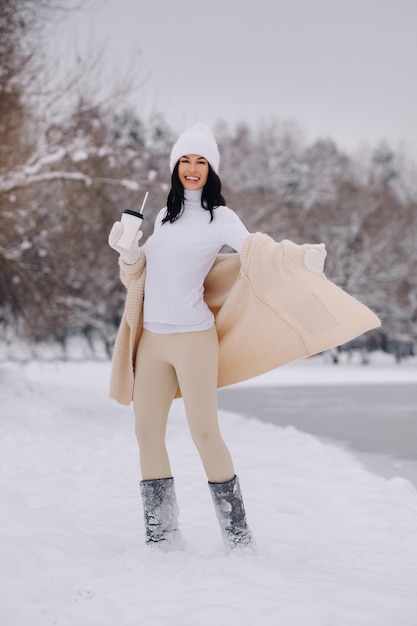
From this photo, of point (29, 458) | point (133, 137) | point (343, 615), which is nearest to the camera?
point (343, 615)

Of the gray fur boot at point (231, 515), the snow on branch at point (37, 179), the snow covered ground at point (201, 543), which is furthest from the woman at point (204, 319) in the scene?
the snow on branch at point (37, 179)

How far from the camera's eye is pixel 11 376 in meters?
12.0

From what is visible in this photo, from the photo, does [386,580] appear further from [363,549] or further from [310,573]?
[363,549]

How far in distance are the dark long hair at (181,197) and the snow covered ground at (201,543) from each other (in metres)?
1.54

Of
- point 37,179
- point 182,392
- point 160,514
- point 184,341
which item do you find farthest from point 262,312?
point 37,179

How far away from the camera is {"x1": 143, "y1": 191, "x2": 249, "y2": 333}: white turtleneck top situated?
136 inches

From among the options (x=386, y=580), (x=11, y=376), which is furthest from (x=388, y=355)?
(x=386, y=580)

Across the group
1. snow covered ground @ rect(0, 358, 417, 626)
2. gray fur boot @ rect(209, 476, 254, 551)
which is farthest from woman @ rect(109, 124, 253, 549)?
snow covered ground @ rect(0, 358, 417, 626)

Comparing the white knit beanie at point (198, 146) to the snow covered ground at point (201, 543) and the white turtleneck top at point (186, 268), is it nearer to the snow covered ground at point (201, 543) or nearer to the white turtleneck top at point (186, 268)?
the white turtleneck top at point (186, 268)

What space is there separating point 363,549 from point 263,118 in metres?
39.5

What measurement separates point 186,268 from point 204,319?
0.25 meters

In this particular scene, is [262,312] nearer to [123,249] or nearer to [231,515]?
[123,249]

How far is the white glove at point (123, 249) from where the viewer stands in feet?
11.3

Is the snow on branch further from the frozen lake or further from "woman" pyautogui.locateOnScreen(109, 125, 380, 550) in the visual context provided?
"woman" pyautogui.locateOnScreen(109, 125, 380, 550)
